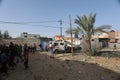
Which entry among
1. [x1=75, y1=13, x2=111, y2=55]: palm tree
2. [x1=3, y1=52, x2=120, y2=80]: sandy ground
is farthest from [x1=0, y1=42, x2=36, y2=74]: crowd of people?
[x1=75, y1=13, x2=111, y2=55]: palm tree

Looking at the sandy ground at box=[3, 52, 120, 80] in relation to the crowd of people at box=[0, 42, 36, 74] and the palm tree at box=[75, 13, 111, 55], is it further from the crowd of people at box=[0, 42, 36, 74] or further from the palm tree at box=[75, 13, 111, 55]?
the palm tree at box=[75, 13, 111, 55]

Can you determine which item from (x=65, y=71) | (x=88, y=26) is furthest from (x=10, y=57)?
(x=88, y=26)

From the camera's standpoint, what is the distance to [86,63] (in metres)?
22.0

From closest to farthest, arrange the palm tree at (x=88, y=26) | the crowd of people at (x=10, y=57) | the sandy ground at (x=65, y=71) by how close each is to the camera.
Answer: the crowd of people at (x=10, y=57)
the sandy ground at (x=65, y=71)
the palm tree at (x=88, y=26)

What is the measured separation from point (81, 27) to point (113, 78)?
1011 centimetres

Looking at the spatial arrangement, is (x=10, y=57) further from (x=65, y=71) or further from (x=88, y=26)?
(x=88, y=26)

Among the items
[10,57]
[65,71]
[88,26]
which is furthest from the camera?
[88,26]

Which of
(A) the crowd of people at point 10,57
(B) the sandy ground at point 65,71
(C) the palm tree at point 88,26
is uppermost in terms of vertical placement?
(C) the palm tree at point 88,26

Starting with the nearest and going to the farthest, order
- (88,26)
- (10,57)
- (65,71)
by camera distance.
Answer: (10,57), (65,71), (88,26)

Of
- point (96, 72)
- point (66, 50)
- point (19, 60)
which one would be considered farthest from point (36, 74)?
point (66, 50)

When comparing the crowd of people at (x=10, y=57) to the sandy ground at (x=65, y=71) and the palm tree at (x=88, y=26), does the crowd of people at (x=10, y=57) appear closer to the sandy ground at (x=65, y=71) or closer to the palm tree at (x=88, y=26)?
the sandy ground at (x=65, y=71)

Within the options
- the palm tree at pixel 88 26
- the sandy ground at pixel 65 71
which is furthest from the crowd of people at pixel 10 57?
the palm tree at pixel 88 26

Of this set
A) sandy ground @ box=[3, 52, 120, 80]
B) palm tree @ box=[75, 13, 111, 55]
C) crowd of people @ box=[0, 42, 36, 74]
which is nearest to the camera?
crowd of people @ box=[0, 42, 36, 74]

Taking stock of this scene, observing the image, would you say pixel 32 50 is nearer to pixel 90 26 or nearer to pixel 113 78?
pixel 90 26
